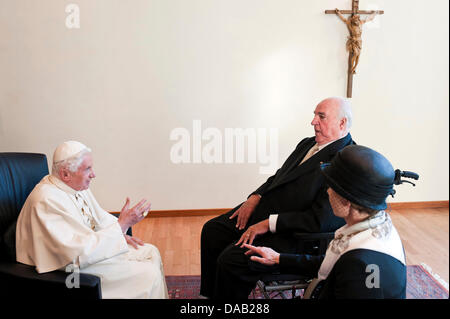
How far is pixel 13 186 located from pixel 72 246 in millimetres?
718

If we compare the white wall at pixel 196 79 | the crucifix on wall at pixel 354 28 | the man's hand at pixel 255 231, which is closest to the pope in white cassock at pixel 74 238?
the man's hand at pixel 255 231

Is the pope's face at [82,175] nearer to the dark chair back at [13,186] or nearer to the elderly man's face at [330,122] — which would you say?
the dark chair back at [13,186]

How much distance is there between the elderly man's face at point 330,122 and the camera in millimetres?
2512

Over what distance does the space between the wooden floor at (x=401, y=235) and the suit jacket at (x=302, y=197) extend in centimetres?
100

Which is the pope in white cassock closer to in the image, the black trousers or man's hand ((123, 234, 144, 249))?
man's hand ((123, 234, 144, 249))

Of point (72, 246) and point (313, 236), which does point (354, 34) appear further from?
point (72, 246)

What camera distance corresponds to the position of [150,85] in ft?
12.9

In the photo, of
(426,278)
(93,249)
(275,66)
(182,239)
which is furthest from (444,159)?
(93,249)

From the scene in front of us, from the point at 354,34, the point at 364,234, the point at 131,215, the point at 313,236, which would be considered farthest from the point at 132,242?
the point at 354,34

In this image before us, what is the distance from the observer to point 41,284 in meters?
1.89

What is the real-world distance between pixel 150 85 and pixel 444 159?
3270mm

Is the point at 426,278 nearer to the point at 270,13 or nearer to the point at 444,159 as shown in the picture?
the point at 444,159
